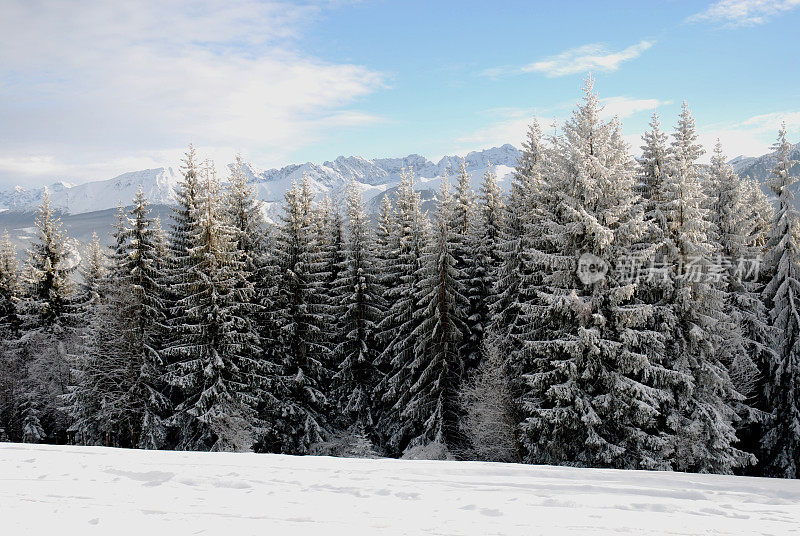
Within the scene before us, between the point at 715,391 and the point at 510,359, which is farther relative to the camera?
the point at 510,359

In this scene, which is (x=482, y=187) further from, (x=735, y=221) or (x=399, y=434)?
(x=399, y=434)

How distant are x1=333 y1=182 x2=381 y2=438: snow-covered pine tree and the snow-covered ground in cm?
1744

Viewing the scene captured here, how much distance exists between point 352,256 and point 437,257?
5392 mm

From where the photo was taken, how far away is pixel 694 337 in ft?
59.8

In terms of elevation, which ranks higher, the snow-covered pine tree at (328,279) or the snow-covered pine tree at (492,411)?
the snow-covered pine tree at (328,279)

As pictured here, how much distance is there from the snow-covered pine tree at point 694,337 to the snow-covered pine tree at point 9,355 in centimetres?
3823

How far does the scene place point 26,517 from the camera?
19.9 ft

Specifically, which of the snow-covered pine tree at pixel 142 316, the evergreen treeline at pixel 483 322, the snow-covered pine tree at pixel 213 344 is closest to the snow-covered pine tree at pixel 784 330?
the evergreen treeline at pixel 483 322

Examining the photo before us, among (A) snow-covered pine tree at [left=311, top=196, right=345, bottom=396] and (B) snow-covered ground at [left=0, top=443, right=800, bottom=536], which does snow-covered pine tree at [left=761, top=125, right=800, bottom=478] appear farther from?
(A) snow-covered pine tree at [left=311, top=196, right=345, bottom=396]

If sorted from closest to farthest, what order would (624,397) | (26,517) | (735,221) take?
1. (26,517)
2. (624,397)
3. (735,221)

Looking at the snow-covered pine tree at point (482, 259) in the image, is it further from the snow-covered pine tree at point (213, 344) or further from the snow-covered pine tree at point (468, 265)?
the snow-covered pine tree at point (213, 344)

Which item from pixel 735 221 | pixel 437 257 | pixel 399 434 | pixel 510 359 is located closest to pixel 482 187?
pixel 437 257

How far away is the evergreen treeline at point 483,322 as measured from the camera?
17.3 metres

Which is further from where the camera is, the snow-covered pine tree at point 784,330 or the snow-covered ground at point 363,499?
the snow-covered pine tree at point 784,330
